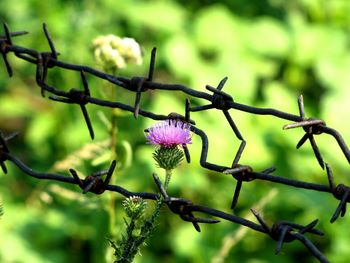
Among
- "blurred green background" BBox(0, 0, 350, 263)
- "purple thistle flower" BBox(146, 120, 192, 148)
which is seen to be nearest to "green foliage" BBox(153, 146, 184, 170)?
"purple thistle flower" BBox(146, 120, 192, 148)

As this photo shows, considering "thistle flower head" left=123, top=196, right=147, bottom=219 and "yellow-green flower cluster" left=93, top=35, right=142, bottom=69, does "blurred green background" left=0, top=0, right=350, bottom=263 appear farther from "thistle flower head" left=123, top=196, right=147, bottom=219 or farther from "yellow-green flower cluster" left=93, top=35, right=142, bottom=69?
"thistle flower head" left=123, top=196, right=147, bottom=219

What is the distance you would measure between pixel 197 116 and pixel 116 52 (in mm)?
1320

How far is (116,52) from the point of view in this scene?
7.02 ft

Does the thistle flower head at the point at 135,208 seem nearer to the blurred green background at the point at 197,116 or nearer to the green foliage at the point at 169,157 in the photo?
the green foliage at the point at 169,157

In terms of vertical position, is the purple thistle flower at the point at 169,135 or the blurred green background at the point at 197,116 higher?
the purple thistle flower at the point at 169,135

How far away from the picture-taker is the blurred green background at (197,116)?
3.32 metres

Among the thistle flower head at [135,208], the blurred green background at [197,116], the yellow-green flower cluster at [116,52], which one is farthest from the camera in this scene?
the blurred green background at [197,116]

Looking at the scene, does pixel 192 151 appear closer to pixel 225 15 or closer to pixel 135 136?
pixel 135 136

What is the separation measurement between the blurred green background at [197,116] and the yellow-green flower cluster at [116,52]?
0.73m

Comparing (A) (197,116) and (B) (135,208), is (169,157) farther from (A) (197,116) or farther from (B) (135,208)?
(A) (197,116)

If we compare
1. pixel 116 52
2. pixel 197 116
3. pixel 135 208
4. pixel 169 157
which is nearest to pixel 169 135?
pixel 169 157

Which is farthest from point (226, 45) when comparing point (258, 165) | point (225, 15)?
point (258, 165)

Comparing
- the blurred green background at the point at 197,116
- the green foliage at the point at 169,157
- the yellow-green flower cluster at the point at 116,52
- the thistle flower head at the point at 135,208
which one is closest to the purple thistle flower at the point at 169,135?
the green foliage at the point at 169,157

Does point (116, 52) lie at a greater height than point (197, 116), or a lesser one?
greater
